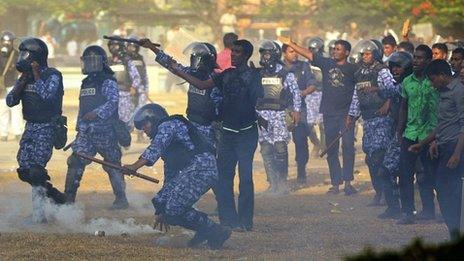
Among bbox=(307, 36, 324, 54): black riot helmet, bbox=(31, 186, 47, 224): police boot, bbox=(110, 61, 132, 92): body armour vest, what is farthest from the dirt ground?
bbox=(307, 36, 324, 54): black riot helmet

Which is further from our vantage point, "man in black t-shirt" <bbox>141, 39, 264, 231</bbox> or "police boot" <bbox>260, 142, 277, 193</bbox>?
"police boot" <bbox>260, 142, 277, 193</bbox>

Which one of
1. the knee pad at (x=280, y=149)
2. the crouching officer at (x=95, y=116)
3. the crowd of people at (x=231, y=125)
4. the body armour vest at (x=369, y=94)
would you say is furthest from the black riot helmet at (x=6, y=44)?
the body armour vest at (x=369, y=94)

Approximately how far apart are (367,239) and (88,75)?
367 centimetres

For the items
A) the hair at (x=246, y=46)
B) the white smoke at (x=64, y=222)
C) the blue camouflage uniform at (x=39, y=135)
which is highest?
the hair at (x=246, y=46)

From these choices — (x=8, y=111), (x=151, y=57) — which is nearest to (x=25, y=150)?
(x=8, y=111)

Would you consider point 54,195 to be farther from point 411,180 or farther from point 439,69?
point 439,69

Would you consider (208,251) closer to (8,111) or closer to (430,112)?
(430,112)

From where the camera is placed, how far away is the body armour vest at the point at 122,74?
19.6 metres

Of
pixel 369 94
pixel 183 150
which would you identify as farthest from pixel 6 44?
pixel 183 150

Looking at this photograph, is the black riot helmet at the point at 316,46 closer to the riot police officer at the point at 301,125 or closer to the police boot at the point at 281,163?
the riot police officer at the point at 301,125

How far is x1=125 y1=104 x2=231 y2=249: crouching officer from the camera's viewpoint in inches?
407

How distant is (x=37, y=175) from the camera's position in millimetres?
12375

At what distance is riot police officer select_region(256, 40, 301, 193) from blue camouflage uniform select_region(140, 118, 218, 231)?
5.35m

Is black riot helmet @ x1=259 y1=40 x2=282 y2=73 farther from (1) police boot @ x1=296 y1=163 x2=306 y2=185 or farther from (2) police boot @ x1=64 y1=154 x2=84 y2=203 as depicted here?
(2) police boot @ x1=64 y1=154 x2=84 y2=203
